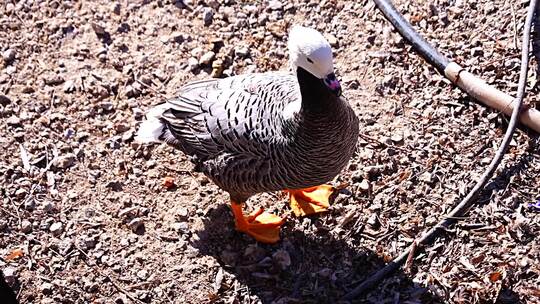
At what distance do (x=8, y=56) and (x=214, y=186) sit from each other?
2053 millimetres

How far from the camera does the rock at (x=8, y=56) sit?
5.70 m

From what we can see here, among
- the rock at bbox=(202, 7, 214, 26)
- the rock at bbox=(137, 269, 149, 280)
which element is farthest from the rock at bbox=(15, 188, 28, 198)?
the rock at bbox=(202, 7, 214, 26)

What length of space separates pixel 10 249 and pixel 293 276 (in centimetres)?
186

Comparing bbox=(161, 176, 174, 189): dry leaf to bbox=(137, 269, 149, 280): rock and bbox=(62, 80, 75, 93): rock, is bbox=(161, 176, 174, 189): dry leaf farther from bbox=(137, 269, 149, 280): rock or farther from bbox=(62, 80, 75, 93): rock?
bbox=(62, 80, 75, 93): rock

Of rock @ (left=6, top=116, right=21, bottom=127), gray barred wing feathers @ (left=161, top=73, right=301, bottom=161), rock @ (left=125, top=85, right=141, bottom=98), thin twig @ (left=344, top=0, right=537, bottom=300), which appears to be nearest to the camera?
gray barred wing feathers @ (left=161, top=73, right=301, bottom=161)

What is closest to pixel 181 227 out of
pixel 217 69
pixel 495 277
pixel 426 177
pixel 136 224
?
pixel 136 224

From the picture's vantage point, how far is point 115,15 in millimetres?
5910

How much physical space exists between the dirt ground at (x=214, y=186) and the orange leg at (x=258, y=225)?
3.1 inches

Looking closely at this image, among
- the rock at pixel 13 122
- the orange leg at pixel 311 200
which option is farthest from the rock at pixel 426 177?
the rock at pixel 13 122

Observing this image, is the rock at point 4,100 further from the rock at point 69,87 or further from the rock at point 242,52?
the rock at point 242,52

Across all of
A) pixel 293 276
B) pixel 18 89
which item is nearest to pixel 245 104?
pixel 293 276

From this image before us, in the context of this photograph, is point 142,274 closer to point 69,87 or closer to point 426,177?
point 69,87

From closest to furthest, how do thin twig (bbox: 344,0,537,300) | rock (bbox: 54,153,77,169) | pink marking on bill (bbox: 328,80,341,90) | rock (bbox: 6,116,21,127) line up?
pink marking on bill (bbox: 328,80,341,90) < thin twig (bbox: 344,0,537,300) < rock (bbox: 54,153,77,169) < rock (bbox: 6,116,21,127)

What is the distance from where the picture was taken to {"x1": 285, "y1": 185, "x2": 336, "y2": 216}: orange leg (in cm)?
475
